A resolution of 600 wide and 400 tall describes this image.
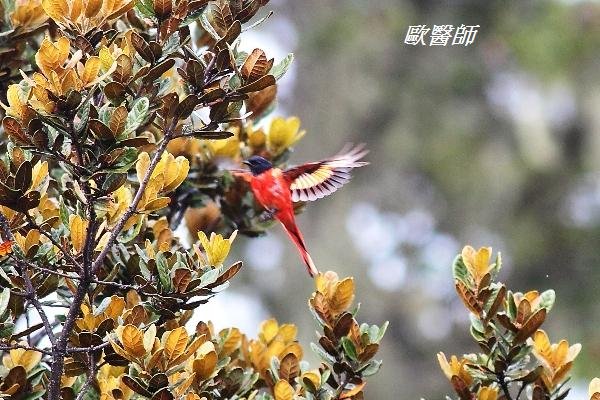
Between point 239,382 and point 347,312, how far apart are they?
0.78ft

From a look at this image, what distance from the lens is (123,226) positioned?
140 centimetres

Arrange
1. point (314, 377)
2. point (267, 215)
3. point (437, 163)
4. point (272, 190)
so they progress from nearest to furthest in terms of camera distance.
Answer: point (314, 377)
point (272, 190)
point (267, 215)
point (437, 163)

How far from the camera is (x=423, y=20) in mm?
8500

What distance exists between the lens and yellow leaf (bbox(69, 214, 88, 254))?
54.6 inches

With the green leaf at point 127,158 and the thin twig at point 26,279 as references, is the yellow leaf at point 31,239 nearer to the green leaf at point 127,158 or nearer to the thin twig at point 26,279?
the thin twig at point 26,279

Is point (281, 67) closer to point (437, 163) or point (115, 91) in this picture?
point (115, 91)

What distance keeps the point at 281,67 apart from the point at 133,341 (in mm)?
483

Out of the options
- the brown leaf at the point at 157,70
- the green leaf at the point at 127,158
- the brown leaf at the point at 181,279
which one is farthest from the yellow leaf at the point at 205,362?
the brown leaf at the point at 157,70

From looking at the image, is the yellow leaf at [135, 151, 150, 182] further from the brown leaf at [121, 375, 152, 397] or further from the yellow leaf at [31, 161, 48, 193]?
the brown leaf at [121, 375, 152, 397]

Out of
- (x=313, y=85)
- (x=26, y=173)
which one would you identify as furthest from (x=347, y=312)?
(x=313, y=85)

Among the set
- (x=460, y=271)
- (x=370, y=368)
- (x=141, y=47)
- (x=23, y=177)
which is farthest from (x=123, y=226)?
(x=460, y=271)

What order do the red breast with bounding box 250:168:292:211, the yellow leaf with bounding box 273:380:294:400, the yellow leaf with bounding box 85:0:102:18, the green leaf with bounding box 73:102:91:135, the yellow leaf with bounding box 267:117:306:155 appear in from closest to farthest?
the green leaf with bounding box 73:102:91:135
the yellow leaf with bounding box 85:0:102:18
the yellow leaf with bounding box 273:380:294:400
the red breast with bounding box 250:168:292:211
the yellow leaf with bounding box 267:117:306:155

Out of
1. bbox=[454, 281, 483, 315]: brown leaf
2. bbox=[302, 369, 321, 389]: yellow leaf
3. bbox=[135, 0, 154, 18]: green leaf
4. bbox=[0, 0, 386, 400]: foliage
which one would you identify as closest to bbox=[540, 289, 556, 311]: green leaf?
bbox=[454, 281, 483, 315]: brown leaf

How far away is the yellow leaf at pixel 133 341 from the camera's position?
131 cm
